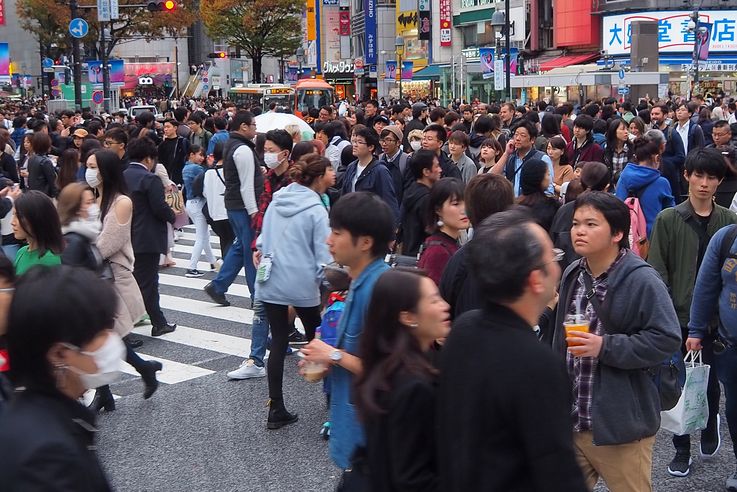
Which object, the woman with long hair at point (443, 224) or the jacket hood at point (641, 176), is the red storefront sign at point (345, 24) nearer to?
the jacket hood at point (641, 176)

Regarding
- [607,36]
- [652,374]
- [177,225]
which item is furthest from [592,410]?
[607,36]

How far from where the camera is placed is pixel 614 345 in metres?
3.77

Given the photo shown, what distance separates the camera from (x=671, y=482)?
18.1 ft

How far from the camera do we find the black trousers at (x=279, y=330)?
20.6ft

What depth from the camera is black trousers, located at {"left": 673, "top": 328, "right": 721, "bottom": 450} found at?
5371 millimetres

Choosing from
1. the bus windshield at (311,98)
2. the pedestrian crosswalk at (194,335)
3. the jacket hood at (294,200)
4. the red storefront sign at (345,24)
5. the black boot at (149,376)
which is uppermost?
the red storefront sign at (345,24)

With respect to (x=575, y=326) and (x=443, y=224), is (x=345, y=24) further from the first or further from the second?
(x=575, y=326)

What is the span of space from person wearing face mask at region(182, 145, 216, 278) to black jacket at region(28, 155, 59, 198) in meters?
1.67

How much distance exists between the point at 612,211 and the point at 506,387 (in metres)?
1.77

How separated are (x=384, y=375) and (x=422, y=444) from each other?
241mm

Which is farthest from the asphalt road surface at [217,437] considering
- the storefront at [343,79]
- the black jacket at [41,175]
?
the storefront at [343,79]

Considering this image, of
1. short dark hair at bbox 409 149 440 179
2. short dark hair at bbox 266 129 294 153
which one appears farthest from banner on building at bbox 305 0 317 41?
short dark hair at bbox 409 149 440 179

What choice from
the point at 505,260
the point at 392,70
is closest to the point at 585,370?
the point at 505,260

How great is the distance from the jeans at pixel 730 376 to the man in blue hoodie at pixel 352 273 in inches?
81.3
